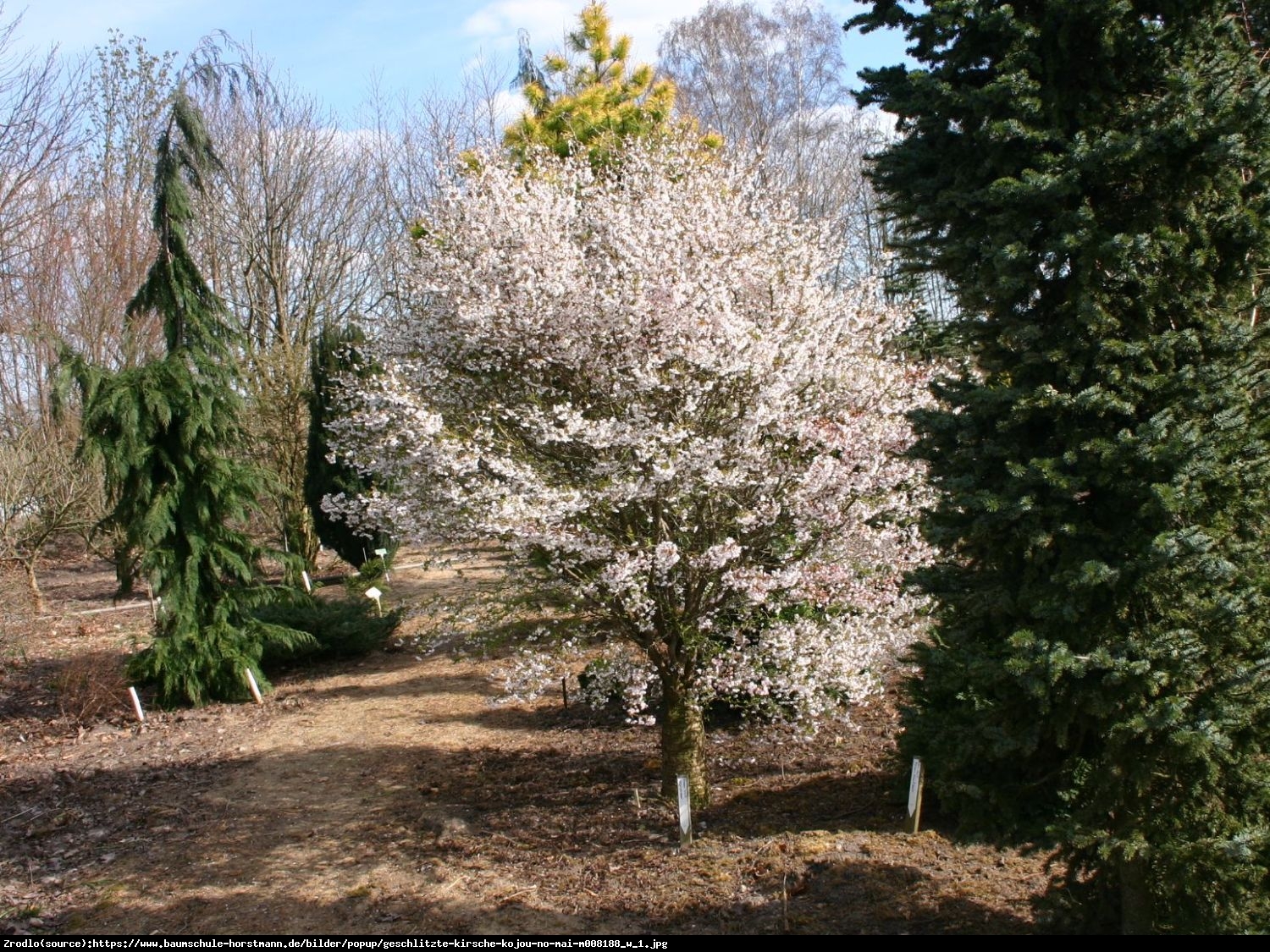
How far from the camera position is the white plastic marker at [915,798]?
16.0ft

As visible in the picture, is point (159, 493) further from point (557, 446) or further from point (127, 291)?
point (127, 291)

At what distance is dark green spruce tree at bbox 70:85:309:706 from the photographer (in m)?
8.84

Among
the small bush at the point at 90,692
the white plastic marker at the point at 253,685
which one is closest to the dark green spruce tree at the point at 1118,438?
the white plastic marker at the point at 253,685

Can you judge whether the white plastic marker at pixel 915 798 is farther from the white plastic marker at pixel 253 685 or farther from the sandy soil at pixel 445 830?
the white plastic marker at pixel 253 685

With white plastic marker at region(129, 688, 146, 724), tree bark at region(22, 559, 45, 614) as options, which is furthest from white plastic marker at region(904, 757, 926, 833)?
tree bark at region(22, 559, 45, 614)

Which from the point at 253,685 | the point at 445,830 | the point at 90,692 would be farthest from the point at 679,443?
the point at 90,692

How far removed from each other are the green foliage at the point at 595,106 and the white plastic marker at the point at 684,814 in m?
5.30

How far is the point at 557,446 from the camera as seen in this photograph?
5.66 m

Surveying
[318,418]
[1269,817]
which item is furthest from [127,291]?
[1269,817]

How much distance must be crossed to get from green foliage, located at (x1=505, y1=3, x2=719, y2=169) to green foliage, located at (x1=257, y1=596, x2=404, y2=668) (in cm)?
573

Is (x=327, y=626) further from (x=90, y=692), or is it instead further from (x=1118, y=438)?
(x=1118, y=438)

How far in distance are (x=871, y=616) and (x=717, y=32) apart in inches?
705

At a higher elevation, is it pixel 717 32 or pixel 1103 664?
pixel 717 32

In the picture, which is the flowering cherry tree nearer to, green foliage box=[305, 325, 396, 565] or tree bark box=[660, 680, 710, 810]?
tree bark box=[660, 680, 710, 810]
